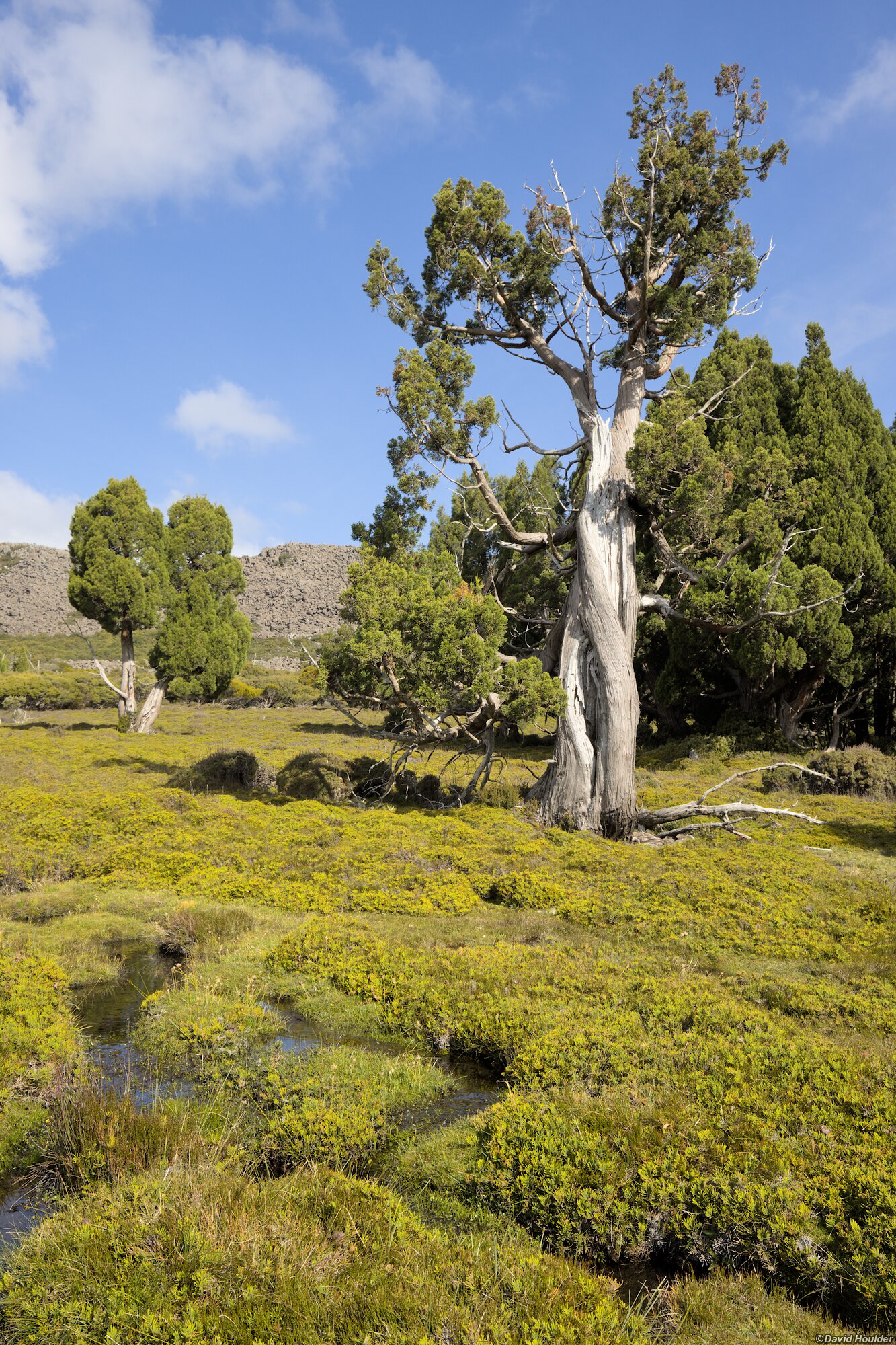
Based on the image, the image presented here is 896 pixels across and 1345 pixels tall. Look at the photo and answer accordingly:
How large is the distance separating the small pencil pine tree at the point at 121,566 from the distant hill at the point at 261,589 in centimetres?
8104

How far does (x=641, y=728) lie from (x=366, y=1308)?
112 ft

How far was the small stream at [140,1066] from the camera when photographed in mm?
4609

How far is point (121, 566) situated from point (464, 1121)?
31.6 m

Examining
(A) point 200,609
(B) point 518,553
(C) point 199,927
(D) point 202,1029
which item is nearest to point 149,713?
(A) point 200,609

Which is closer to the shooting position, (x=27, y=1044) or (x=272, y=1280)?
(x=272, y=1280)

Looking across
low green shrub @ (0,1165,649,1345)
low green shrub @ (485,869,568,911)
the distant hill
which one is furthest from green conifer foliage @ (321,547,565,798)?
the distant hill

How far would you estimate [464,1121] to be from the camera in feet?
18.3

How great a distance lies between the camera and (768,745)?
1032 inches

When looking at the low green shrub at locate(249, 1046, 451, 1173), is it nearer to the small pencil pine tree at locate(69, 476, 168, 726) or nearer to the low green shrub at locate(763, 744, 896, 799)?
the low green shrub at locate(763, 744, 896, 799)

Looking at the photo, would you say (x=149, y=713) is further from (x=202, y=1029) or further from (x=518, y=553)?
(x=202, y=1029)

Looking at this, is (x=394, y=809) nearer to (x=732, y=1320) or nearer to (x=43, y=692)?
(x=732, y=1320)

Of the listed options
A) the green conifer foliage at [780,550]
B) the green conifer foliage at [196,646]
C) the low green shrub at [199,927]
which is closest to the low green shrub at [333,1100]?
the low green shrub at [199,927]

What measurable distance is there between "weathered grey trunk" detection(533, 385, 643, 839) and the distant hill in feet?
327

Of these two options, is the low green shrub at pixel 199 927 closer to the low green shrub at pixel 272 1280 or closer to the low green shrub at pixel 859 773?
the low green shrub at pixel 272 1280
